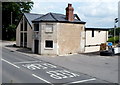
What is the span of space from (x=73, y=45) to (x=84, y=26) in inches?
164

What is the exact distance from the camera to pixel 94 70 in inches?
798

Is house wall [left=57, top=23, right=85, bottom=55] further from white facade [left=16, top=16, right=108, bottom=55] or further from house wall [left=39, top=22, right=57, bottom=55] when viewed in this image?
house wall [left=39, top=22, right=57, bottom=55]

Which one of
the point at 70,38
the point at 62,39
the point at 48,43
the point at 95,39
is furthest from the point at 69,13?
the point at 95,39

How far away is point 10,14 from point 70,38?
3394 cm

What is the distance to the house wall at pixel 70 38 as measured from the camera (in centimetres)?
3045

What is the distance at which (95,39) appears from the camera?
119 feet

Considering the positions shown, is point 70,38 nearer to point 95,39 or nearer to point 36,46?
point 36,46

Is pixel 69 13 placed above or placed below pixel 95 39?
above

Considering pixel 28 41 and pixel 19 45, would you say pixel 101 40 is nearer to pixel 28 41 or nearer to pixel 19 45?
pixel 28 41

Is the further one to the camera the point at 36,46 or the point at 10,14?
the point at 10,14

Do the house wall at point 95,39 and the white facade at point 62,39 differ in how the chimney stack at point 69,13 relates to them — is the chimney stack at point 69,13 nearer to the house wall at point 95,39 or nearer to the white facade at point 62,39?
the white facade at point 62,39

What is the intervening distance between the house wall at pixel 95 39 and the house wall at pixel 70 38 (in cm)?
171

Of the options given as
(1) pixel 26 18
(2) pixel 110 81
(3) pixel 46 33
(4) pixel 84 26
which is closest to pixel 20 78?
(2) pixel 110 81

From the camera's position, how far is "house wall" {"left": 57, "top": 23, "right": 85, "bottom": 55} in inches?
1199
